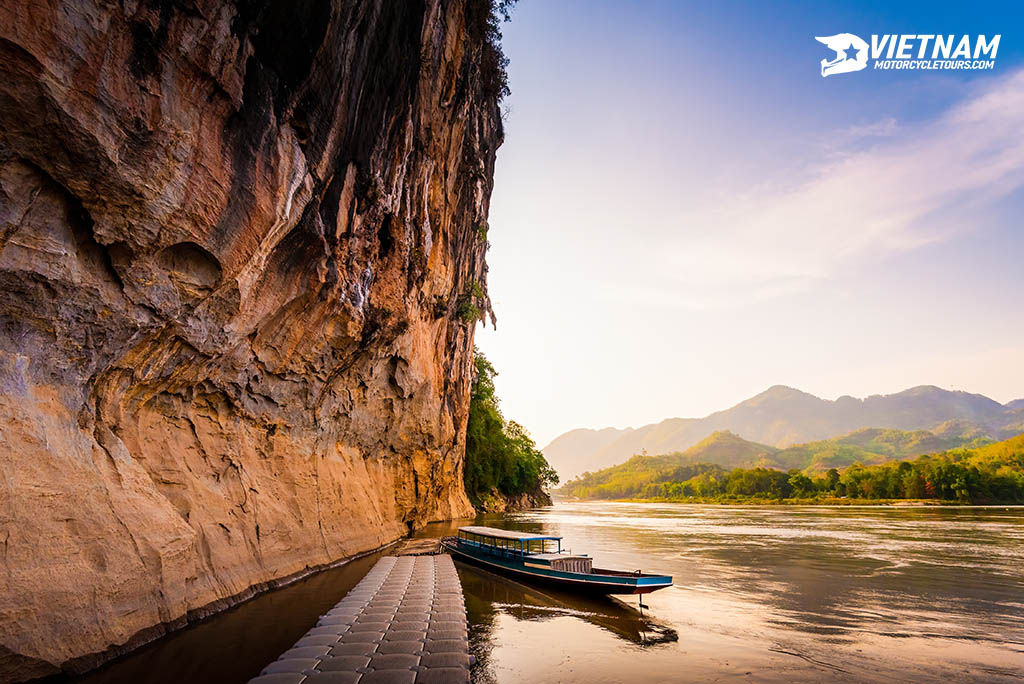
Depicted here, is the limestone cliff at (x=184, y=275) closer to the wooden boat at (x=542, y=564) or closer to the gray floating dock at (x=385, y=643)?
the gray floating dock at (x=385, y=643)

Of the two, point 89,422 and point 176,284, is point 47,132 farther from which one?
point 89,422

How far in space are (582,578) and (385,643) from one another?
10.5m

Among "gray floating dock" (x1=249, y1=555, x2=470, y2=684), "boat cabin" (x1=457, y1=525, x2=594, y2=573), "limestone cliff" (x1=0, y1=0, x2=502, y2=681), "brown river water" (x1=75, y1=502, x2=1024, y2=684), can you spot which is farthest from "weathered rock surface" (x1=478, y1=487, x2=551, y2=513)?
"gray floating dock" (x1=249, y1=555, x2=470, y2=684)

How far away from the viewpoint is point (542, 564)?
21.7 metres

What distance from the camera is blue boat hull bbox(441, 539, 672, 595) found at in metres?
17.7

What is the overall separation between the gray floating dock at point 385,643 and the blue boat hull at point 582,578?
5648 millimetres

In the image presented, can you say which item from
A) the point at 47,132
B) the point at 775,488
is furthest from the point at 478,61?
the point at 775,488

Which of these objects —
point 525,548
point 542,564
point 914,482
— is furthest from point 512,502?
point 914,482

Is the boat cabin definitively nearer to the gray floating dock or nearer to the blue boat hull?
the blue boat hull

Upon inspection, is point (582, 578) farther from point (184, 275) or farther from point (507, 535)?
point (184, 275)

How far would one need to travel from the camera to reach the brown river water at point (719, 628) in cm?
1188

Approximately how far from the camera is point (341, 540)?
2312 centimetres

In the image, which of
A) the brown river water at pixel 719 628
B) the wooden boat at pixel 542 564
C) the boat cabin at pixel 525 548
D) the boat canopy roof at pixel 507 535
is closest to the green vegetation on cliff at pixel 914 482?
the brown river water at pixel 719 628

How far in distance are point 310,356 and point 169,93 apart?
34.6 feet
